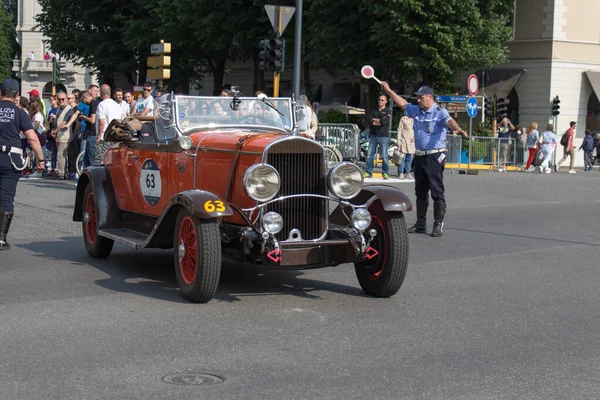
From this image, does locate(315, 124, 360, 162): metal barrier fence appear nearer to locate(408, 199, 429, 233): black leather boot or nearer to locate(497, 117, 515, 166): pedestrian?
locate(497, 117, 515, 166): pedestrian

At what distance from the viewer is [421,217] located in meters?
12.9

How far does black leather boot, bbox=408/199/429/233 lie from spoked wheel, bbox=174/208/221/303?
5547mm

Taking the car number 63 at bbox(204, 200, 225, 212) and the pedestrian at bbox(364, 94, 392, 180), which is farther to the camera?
the pedestrian at bbox(364, 94, 392, 180)

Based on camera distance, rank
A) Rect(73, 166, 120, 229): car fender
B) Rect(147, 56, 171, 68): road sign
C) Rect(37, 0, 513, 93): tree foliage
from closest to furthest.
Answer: Rect(73, 166, 120, 229): car fender < Rect(147, 56, 171, 68): road sign < Rect(37, 0, 513, 93): tree foliage

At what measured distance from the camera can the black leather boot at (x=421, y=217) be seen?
42.0 feet

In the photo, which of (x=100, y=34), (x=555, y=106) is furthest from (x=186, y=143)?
(x=100, y=34)

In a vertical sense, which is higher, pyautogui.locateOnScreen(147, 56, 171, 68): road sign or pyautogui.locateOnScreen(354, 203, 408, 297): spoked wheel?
pyautogui.locateOnScreen(147, 56, 171, 68): road sign

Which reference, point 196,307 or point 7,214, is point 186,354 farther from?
point 7,214

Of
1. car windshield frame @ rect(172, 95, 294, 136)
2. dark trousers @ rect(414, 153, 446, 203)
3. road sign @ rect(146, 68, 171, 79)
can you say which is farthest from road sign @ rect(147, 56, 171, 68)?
car windshield frame @ rect(172, 95, 294, 136)

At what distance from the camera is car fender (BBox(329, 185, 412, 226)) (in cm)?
804

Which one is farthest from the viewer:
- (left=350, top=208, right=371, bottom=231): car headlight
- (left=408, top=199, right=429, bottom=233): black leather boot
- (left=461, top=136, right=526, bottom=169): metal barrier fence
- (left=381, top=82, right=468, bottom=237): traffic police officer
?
(left=461, top=136, right=526, bottom=169): metal barrier fence

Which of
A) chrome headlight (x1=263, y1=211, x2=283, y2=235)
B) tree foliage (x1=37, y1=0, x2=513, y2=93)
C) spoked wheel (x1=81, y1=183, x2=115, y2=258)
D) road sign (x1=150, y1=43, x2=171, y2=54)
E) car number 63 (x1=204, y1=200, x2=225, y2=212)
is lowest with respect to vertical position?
spoked wheel (x1=81, y1=183, x2=115, y2=258)

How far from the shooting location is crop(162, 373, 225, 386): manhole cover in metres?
5.28

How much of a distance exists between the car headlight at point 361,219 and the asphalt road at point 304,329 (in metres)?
0.63
